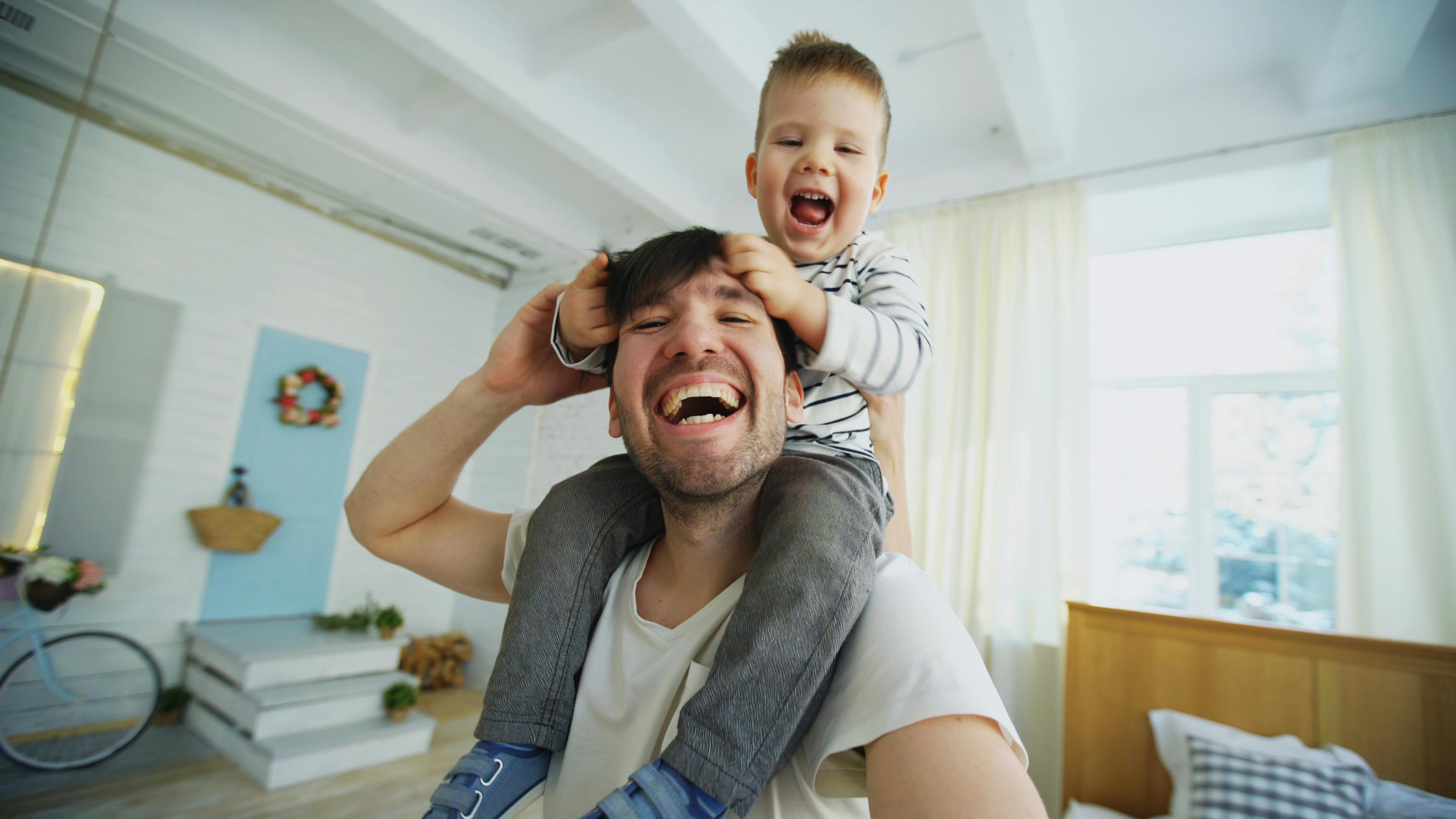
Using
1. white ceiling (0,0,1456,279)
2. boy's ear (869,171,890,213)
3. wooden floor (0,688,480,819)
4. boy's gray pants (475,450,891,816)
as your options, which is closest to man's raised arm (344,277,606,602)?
boy's gray pants (475,450,891,816)

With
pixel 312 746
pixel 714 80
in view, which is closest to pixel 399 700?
pixel 312 746

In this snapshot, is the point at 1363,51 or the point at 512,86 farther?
the point at 512,86

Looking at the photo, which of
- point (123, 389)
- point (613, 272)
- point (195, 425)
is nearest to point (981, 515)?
point (613, 272)

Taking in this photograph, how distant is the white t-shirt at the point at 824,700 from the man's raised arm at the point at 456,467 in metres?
0.34

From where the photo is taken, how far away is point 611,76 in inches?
139

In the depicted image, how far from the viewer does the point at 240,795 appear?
3.15 m

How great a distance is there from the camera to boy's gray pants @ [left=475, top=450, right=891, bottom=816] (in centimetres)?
67

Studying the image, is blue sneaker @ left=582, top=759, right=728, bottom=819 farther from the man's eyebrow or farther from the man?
the man's eyebrow

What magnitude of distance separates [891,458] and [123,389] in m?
3.77

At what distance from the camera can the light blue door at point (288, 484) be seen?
4.29 metres

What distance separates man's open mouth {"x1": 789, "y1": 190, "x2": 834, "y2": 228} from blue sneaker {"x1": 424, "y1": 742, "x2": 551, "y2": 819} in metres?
0.99

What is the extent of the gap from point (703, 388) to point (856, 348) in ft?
0.77

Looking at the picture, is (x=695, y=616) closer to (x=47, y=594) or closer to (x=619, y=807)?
(x=619, y=807)

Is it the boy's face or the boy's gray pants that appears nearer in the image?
the boy's gray pants
